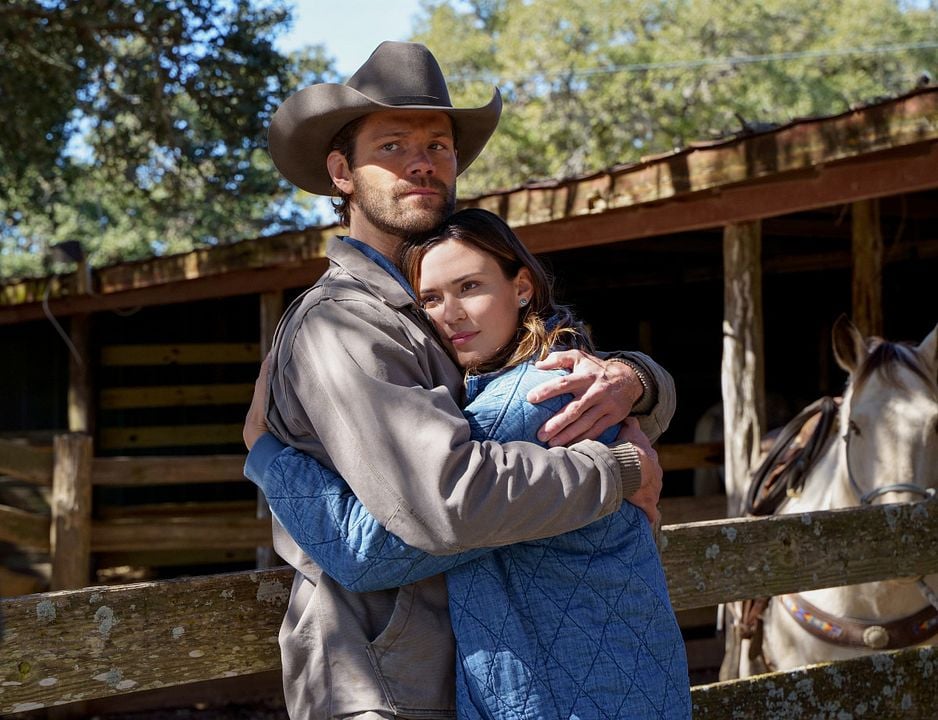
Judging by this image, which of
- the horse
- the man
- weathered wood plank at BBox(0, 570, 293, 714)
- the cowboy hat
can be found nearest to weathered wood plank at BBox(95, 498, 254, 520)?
the horse

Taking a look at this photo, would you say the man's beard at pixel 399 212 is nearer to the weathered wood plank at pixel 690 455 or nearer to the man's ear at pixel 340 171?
the man's ear at pixel 340 171

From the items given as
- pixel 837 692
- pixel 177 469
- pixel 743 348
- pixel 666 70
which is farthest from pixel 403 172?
pixel 666 70

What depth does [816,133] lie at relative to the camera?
4.22m

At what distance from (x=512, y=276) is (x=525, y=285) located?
0.11 feet

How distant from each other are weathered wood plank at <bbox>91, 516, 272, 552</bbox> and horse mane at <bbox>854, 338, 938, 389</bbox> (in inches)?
164

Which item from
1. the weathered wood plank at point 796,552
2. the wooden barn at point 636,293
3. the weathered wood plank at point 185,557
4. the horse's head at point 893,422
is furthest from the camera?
the weathered wood plank at point 185,557

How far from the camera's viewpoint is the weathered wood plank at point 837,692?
2.51 metres

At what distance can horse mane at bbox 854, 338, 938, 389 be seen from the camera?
3890 millimetres

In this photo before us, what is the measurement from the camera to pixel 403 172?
1.92 m

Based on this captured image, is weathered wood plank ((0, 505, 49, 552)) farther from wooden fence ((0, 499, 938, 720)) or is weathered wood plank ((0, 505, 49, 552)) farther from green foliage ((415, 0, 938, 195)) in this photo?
green foliage ((415, 0, 938, 195))

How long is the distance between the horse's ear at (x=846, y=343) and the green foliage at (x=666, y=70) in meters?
21.6

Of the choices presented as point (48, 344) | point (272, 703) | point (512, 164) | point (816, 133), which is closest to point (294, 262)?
point (272, 703)

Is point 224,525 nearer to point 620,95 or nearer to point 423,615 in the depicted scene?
point 423,615

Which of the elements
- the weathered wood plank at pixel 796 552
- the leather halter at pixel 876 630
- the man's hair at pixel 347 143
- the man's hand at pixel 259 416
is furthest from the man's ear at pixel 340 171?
the leather halter at pixel 876 630
